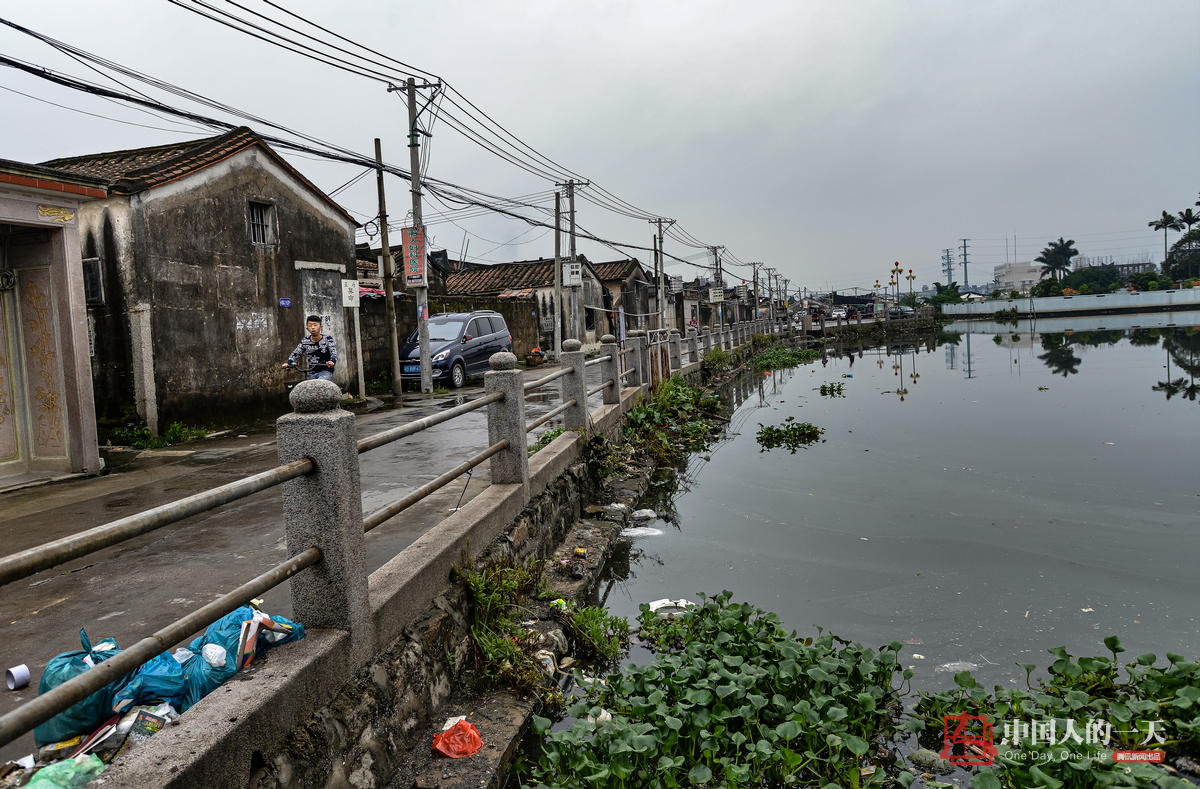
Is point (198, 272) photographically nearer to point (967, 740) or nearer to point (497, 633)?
point (497, 633)

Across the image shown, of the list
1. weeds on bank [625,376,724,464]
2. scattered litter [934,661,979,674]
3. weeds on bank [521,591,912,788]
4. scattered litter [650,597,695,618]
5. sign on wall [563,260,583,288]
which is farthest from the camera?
sign on wall [563,260,583,288]

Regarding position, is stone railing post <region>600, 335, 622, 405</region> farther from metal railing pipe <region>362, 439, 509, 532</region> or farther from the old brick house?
the old brick house

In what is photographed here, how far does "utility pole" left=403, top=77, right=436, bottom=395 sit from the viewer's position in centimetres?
1543

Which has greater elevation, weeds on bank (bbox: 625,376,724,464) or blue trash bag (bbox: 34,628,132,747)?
blue trash bag (bbox: 34,628,132,747)

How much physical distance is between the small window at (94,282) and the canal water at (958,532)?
8.23 meters

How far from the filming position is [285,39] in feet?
32.0

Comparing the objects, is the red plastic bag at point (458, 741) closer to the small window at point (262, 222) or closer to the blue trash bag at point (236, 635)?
the blue trash bag at point (236, 635)

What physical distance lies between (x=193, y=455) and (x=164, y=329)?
2.42 metres

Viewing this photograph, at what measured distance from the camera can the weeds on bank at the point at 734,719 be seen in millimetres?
3193

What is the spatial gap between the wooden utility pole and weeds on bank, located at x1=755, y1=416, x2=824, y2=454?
23.1 ft

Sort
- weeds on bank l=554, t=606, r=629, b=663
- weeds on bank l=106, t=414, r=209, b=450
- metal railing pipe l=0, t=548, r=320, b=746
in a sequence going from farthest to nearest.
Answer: weeds on bank l=106, t=414, r=209, b=450
weeds on bank l=554, t=606, r=629, b=663
metal railing pipe l=0, t=548, r=320, b=746

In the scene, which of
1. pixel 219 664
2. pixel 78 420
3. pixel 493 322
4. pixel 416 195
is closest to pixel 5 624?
pixel 219 664

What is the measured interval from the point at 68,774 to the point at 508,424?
3781 mm

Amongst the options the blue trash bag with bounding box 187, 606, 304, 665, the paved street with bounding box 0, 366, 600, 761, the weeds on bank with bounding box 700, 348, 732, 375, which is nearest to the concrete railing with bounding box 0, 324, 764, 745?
the blue trash bag with bounding box 187, 606, 304, 665
